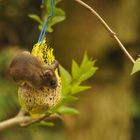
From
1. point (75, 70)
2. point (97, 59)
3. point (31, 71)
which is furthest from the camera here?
point (97, 59)

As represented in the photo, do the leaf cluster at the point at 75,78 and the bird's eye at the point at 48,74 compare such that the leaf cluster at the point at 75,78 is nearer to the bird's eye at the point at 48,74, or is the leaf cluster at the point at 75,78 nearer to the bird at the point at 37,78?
the bird at the point at 37,78

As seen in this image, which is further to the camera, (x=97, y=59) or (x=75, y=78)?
(x=97, y=59)

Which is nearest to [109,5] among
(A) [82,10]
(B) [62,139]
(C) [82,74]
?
(A) [82,10]

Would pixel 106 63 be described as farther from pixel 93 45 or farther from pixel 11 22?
pixel 11 22

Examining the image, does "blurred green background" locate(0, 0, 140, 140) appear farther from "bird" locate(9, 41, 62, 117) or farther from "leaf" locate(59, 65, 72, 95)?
"bird" locate(9, 41, 62, 117)

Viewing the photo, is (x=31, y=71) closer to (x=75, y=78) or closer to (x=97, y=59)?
(x=75, y=78)

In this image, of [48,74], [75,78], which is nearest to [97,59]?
[75,78]
